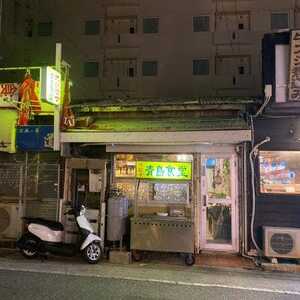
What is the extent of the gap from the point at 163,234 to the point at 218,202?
85.6 inches

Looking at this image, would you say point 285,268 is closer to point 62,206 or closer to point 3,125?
point 62,206

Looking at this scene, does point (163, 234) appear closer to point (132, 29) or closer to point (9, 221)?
point (9, 221)

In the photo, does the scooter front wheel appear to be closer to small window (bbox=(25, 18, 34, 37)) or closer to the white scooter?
the white scooter

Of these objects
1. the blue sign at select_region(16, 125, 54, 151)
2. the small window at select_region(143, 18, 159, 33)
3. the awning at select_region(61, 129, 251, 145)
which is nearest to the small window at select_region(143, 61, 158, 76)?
the small window at select_region(143, 18, 159, 33)

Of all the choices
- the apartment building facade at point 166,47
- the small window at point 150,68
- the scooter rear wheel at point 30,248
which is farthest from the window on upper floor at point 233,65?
the scooter rear wheel at point 30,248

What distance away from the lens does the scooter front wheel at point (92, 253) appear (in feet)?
30.7

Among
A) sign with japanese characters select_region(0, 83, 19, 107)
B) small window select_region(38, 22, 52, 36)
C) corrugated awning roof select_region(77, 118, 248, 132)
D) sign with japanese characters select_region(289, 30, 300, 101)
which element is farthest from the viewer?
small window select_region(38, 22, 52, 36)

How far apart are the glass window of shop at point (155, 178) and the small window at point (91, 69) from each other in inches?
361

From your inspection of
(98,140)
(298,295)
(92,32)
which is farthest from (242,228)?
(92,32)

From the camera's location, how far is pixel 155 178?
10.9 metres

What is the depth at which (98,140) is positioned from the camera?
33.4ft

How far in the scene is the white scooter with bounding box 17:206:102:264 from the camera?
9.44 metres

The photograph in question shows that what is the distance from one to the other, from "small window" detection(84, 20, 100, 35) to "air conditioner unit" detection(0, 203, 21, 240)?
11.6m

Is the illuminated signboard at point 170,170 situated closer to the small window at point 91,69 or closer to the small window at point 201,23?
the small window at point 91,69
